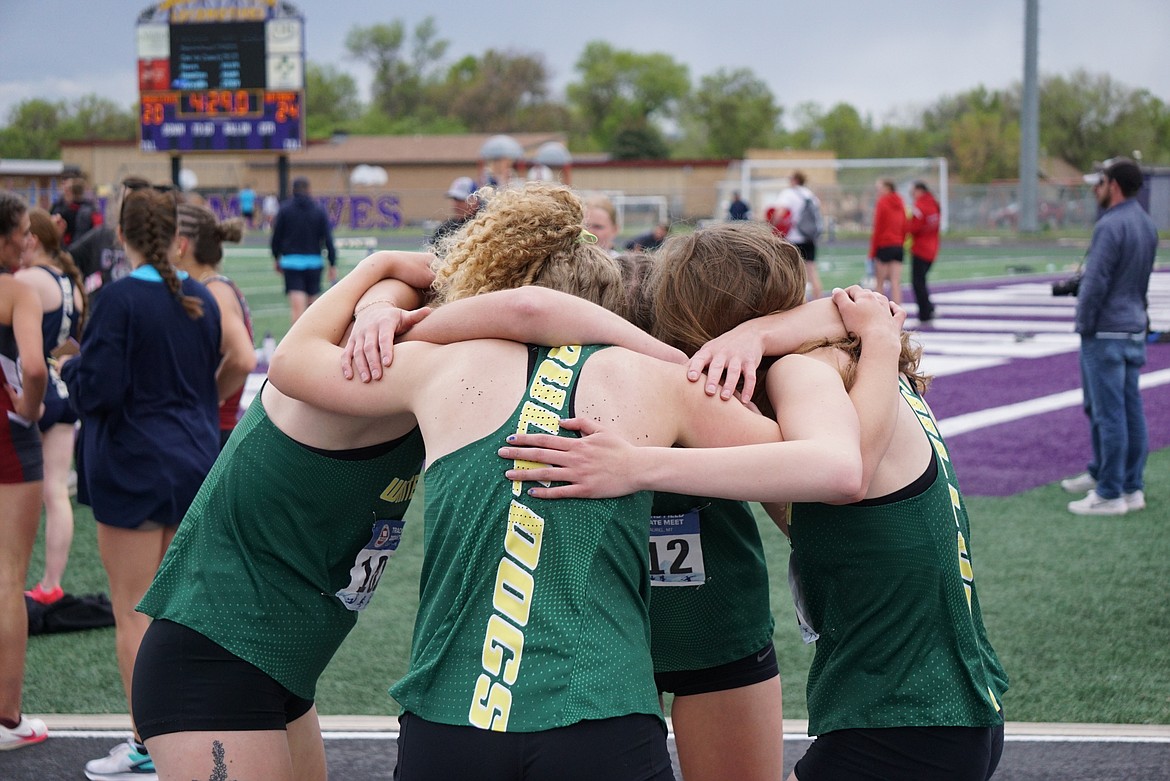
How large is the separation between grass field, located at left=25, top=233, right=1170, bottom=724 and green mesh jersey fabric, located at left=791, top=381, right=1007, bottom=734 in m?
2.47

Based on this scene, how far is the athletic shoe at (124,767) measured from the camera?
4043 mm

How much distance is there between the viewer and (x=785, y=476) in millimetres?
2084

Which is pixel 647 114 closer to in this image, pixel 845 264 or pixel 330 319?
pixel 845 264

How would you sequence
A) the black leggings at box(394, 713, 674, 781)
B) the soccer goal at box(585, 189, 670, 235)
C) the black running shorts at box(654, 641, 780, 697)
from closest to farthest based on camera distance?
1. the black leggings at box(394, 713, 674, 781)
2. the black running shorts at box(654, 641, 780, 697)
3. the soccer goal at box(585, 189, 670, 235)

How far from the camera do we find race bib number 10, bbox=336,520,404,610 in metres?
2.60

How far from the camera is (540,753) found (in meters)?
1.93

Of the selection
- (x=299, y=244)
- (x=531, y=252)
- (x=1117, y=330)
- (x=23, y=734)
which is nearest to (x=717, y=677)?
(x=531, y=252)

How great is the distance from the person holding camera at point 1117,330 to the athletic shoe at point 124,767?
580cm

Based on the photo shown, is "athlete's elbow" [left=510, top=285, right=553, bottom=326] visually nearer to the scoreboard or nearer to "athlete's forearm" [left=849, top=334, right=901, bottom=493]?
"athlete's forearm" [left=849, top=334, right=901, bottom=493]

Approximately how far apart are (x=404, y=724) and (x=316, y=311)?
37.4 inches

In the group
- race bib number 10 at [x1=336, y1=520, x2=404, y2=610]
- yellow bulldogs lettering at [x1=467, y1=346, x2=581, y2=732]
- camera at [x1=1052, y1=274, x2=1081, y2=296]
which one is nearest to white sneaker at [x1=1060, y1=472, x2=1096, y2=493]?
camera at [x1=1052, y1=274, x2=1081, y2=296]

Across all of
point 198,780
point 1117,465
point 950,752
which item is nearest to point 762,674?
point 950,752

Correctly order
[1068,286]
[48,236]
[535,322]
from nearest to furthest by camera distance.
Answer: [535,322] → [48,236] → [1068,286]

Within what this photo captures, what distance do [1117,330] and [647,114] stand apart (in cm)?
10723
